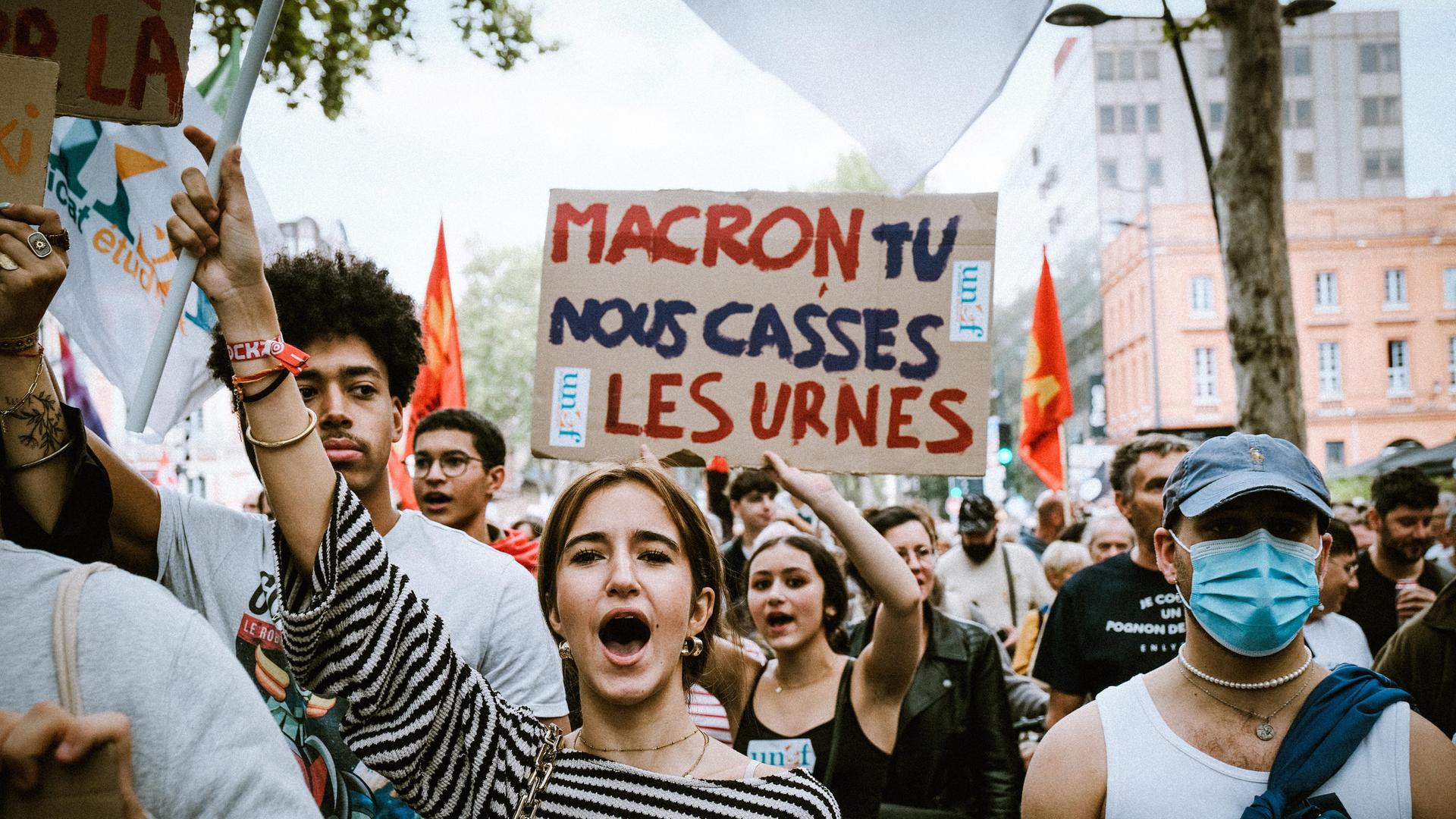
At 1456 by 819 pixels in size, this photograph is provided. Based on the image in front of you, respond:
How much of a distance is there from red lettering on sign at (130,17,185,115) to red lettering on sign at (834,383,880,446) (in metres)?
1.87

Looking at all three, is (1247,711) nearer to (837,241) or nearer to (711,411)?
(711,411)

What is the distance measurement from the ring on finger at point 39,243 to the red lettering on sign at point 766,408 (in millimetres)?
1982

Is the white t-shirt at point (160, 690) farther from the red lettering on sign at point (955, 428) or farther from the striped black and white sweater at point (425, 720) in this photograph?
the red lettering on sign at point (955, 428)

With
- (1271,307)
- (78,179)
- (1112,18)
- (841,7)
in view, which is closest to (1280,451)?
(841,7)

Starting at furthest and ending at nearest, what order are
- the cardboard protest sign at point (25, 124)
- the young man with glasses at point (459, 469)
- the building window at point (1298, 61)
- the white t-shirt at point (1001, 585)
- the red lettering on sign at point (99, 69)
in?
the building window at point (1298, 61) < the white t-shirt at point (1001, 585) < the young man with glasses at point (459, 469) < the red lettering on sign at point (99, 69) < the cardboard protest sign at point (25, 124)

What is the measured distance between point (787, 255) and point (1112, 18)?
5.80m

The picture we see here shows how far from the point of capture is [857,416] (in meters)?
3.35

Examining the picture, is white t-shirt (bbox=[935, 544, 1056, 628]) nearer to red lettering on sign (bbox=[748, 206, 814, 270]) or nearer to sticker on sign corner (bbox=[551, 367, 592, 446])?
red lettering on sign (bbox=[748, 206, 814, 270])

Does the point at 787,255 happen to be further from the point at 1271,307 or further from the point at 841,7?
the point at 1271,307

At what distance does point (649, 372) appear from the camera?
3.37 meters

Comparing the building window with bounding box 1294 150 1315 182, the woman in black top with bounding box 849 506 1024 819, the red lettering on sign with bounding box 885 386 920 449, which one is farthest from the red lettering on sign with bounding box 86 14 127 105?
the building window with bounding box 1294 150 1315 182

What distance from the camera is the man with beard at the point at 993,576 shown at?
24.4ft

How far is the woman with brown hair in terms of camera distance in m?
1.78

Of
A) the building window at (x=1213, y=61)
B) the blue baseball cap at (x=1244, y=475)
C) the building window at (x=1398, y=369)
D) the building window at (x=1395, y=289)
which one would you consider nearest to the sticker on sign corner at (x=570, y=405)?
the blue baseball cap at (x=1244, y=475)
